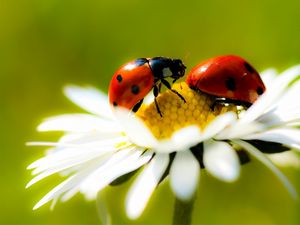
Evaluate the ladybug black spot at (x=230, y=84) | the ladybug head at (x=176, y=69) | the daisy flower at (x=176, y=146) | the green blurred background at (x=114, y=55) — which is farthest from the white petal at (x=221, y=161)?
the green blurred background at (x=114, y=55)

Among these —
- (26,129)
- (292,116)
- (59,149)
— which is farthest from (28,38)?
(292,116)

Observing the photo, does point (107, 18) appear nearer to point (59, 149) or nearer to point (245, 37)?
point (245, 37)

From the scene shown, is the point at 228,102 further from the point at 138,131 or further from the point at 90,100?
the point at 90,100

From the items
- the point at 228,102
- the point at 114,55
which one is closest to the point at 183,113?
the point at 228,102

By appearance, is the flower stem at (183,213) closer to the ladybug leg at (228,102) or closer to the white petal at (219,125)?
the white petal at (219,125)

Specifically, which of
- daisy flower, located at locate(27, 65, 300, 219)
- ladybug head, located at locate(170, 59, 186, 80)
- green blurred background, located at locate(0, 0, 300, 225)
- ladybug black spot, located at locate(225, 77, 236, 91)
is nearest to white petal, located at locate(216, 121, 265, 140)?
daisy flower, located at locate(27, 65, 300, 219)
